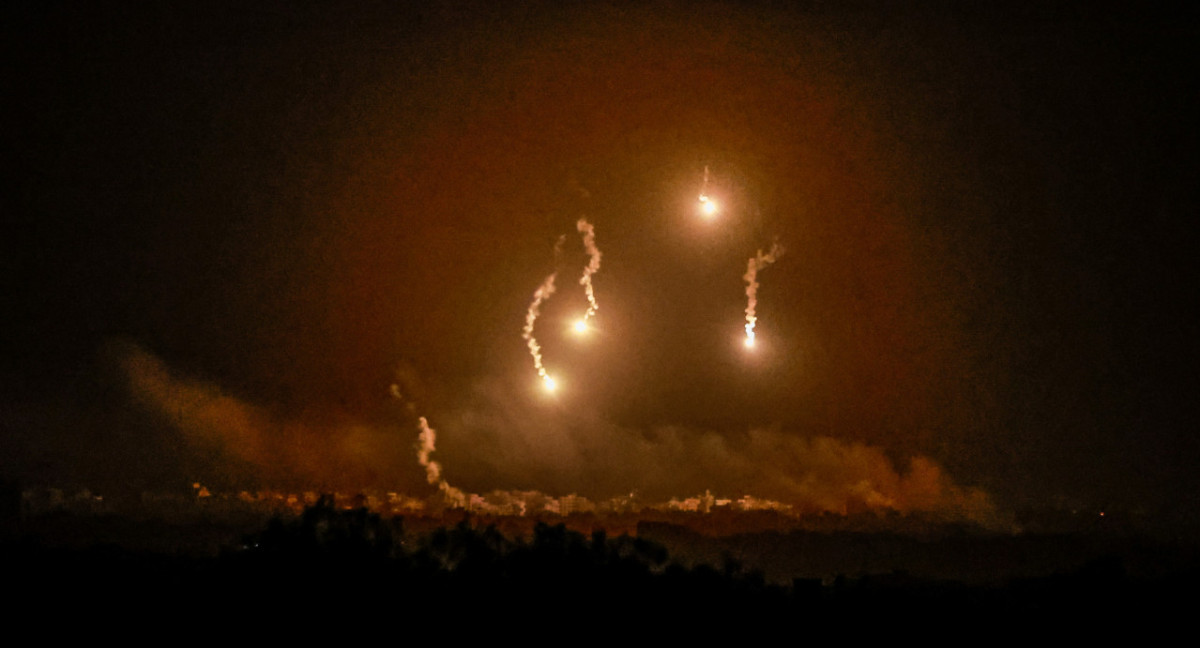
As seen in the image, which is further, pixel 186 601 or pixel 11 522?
pixel 11 522

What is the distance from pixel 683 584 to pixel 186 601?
20.3m

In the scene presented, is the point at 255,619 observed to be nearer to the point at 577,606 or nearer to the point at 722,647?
the point at 577,606

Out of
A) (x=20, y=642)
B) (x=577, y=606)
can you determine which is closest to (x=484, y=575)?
(x=577, y=606)

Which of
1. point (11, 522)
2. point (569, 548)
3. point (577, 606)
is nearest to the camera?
point (577, 606)

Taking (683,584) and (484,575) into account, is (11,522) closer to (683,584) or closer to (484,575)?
(484,575)

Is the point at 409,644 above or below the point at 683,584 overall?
below

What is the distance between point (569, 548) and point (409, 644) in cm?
929

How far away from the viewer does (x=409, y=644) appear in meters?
37.1

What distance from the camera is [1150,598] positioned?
45312mm

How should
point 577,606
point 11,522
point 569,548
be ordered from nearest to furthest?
point 577,606, point 569,548, point 11,522

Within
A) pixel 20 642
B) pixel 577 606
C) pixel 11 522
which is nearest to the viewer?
pixel 20 642

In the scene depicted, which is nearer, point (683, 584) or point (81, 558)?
point (683, 584)

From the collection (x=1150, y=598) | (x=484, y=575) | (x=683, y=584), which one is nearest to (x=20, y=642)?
(x=484, y=575)

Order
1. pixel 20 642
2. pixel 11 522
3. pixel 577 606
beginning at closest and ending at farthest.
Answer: pixel 20 642, pixel 577 606, pixel 11 522
